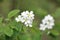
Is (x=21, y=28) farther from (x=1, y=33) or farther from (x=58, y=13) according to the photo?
(x=58, y=13)

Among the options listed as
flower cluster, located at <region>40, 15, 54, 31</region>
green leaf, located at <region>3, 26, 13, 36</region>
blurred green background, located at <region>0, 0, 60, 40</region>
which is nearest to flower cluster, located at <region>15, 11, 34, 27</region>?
green leaf, located at <region>3, 26, 13, 36</region>

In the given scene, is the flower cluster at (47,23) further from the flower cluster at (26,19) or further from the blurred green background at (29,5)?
the blurred green background at (29,5)

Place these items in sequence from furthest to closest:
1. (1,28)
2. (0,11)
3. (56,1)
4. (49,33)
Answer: (56,1) → (0,11) → (49,33) → (1,28)

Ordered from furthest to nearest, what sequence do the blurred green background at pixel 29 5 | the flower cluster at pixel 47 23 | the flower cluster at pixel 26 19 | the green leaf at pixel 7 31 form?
the blurred green background at pixel 29 5 < the flower cluster at pixel 47 23 < the flower cluster at pixel 26 19 < the green leaf at pixel 7 31

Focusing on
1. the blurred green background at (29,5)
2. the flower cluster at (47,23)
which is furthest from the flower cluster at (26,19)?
the blurred green background at (29,5)

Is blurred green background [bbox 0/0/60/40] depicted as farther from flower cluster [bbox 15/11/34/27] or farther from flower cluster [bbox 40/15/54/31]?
flower cluster [bbox 15/11/34/27]

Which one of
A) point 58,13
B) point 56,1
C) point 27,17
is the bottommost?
point 27,17

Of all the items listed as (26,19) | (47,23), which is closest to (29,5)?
(47,23)

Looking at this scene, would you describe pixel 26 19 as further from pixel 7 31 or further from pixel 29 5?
pixel 29 5

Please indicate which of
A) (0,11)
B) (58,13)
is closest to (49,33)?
(58,13)

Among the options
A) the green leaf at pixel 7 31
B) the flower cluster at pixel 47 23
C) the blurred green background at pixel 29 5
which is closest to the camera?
the green leaf at pixel 7 31

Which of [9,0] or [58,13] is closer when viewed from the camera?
[58,13]
